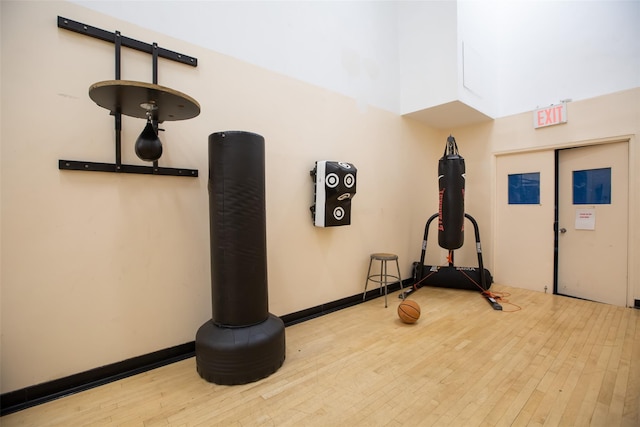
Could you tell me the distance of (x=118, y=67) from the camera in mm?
2102

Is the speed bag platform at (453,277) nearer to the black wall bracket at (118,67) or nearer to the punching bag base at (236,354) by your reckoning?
the punching bag base at (236,354)

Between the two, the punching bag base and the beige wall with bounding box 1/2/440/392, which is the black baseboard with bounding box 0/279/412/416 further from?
the punching bag base

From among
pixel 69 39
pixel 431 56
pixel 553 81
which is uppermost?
pixel 431 56

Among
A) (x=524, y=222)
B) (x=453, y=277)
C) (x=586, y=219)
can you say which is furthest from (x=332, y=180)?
(x=586, y=219)

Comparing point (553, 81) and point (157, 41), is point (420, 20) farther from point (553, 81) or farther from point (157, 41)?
point (157, 41)

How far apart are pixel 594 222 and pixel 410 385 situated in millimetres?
3608

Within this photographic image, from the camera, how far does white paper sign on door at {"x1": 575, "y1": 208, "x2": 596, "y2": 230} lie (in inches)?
149

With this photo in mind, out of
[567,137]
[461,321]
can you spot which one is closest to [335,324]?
[461,321]

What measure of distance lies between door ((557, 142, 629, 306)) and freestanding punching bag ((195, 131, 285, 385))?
4.17 metres

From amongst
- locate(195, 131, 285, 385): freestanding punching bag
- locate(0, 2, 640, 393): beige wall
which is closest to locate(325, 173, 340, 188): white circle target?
locate(0, 2, 640, 393): beige wall

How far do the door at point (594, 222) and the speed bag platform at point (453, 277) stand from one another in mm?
1074

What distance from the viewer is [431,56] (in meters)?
4.02

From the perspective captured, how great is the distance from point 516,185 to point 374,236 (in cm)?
242

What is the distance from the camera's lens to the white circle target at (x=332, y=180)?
3.12 metres
